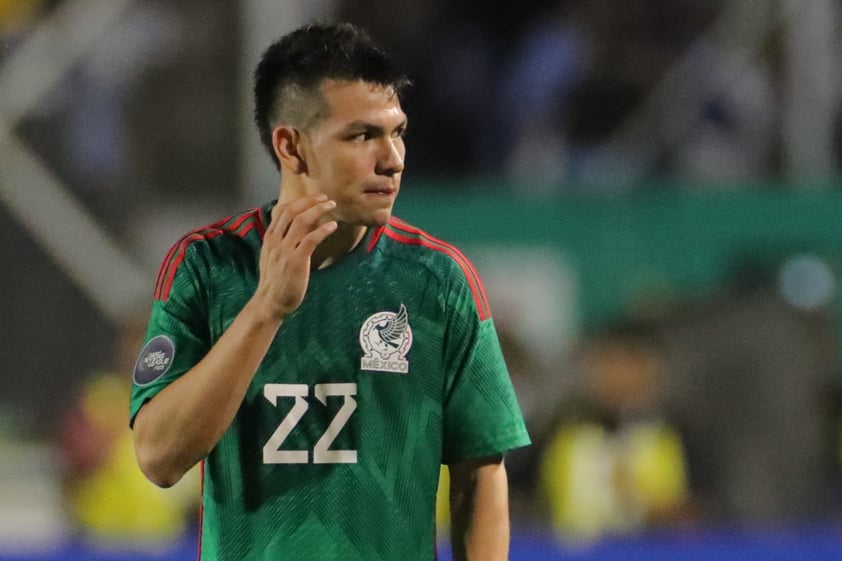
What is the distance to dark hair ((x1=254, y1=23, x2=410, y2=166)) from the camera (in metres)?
2.91

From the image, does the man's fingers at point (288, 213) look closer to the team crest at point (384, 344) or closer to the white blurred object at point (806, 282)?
the team crest at point (384, 344)

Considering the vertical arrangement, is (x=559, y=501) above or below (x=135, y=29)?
below

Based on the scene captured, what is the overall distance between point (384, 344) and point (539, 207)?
596 cm

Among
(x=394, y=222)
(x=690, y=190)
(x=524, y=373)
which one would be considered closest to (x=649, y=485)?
(x=524, y=373)

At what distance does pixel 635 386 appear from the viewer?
7.79 meters

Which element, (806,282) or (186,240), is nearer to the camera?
(186,240)

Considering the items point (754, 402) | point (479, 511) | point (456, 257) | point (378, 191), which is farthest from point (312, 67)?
point (754, 402)

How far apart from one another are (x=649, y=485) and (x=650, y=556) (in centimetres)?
207

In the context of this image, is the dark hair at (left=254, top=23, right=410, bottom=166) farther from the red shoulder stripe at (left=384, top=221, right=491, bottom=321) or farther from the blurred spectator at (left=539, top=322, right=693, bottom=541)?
the blurred spectator at (left=539, top=322, right=693, bottom=541)

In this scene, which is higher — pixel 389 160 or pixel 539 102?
pixel 539 102

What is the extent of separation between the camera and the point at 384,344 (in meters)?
3.00

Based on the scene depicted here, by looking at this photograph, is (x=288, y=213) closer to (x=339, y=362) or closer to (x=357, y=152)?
(x=357, y=152)

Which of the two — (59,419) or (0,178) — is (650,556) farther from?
(0,178)

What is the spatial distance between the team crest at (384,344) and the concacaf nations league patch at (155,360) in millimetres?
343
